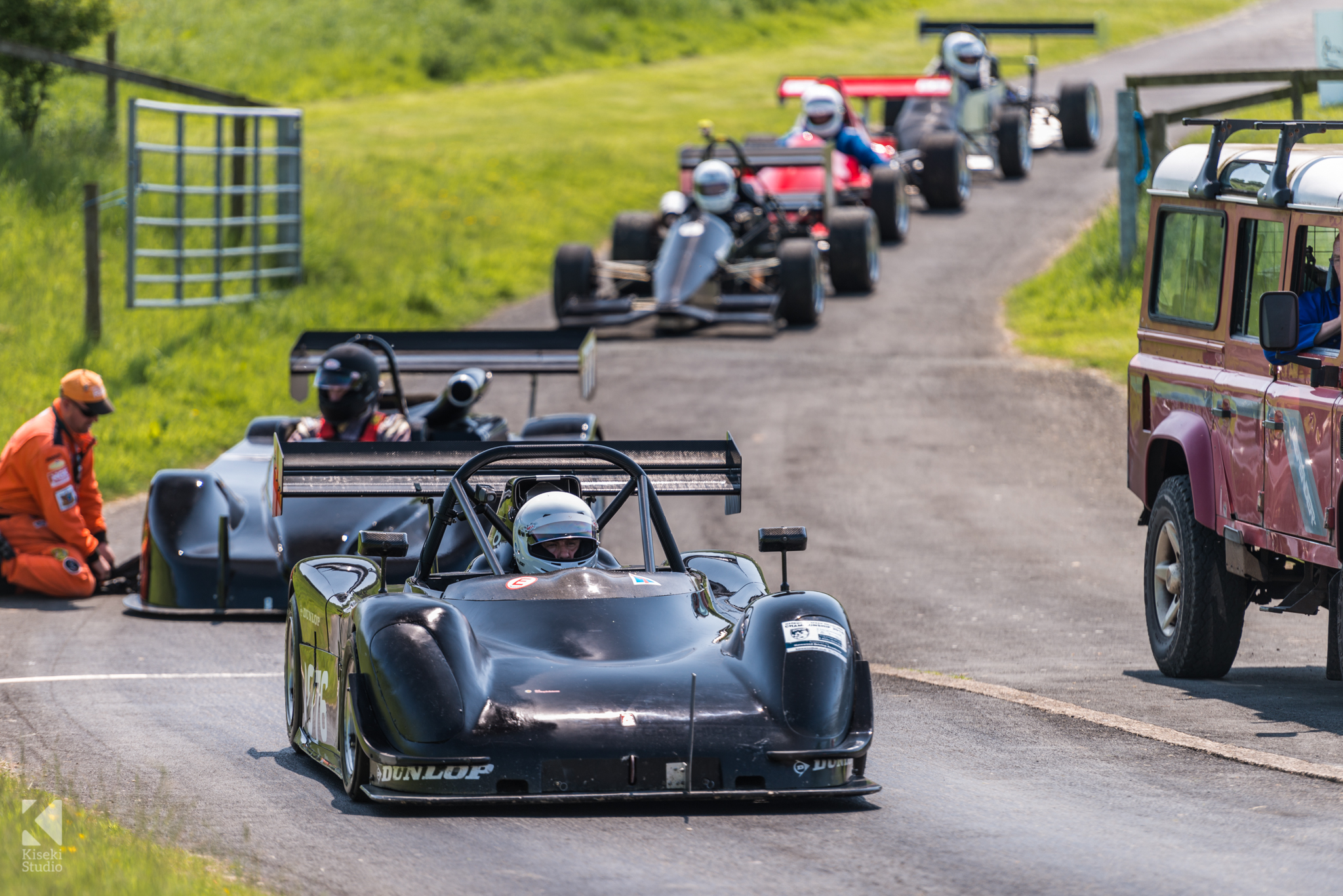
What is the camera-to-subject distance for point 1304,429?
29.3ft

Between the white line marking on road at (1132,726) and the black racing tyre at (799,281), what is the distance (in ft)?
42.5

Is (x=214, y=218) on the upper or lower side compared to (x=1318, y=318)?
lower

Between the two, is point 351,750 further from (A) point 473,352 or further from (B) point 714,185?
(B) point 714,185

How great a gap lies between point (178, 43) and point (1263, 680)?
3564 cm

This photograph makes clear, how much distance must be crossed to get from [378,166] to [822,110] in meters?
9.29

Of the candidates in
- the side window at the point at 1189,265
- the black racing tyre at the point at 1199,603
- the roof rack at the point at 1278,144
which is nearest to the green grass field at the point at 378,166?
the side window at the point at 1189,265

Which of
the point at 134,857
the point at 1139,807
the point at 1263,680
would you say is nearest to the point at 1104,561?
the point at 1263,680

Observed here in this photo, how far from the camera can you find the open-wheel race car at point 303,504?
12.5 meters

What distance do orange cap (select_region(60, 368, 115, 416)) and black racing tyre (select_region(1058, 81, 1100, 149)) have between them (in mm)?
23240

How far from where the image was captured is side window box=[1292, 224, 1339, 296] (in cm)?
916

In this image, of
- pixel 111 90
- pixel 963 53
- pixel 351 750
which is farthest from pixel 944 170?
pixel 351 750

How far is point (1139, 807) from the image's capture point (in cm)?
692

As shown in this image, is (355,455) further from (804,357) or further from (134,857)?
(804,357)

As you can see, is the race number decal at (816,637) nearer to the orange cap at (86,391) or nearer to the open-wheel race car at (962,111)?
the orange cap at (86,391)
